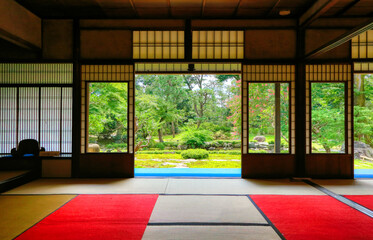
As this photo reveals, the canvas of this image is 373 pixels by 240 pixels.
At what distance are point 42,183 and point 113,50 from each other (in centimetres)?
273

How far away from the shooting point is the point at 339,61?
432 centimetres

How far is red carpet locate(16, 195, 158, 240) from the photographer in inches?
82.0

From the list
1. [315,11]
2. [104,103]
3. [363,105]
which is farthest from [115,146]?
[363,105]

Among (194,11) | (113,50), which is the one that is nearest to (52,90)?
(113,50)

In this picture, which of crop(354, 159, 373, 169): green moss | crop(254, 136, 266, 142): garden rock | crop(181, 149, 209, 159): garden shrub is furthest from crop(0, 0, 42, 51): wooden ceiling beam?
crop(354, 159, 373, 169): green moss

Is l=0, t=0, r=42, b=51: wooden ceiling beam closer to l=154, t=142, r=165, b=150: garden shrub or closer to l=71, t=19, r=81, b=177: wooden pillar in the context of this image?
l=71, t=19, r=81, b=177: wooden pillar

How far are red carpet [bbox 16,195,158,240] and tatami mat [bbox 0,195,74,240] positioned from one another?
0.11m

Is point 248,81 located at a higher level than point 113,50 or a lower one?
lower

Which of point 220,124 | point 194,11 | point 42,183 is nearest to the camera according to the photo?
point 42,183

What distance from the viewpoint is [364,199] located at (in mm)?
3072

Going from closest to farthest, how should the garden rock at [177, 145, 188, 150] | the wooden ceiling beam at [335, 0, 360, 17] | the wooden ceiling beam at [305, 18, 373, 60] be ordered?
the wooden ceiling beam at [305, 18, 373, 60] → the wooden ceiling beam at [335, 0, 360, 17] → the garden rock at [177, 145, 188, 150]

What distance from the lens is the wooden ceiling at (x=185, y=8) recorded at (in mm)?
3832

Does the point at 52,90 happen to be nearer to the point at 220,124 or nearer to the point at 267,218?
the point at 267,218

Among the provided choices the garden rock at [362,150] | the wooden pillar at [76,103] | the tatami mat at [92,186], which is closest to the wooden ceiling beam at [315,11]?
the tatami mat at [92,186]
